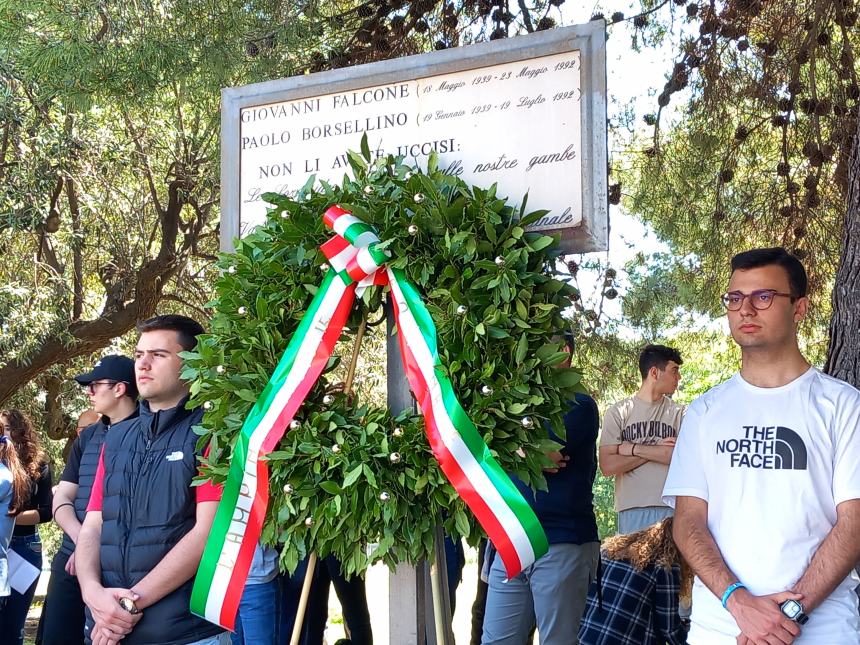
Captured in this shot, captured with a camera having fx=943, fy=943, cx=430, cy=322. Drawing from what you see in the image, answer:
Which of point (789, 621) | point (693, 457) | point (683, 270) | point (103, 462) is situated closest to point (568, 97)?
point (693, 457)

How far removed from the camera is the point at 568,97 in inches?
113

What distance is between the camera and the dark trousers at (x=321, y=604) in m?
4.27

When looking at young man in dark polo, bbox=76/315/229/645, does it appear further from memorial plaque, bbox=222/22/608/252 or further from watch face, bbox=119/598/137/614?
memorial plaque, bbox=222/22/608/252

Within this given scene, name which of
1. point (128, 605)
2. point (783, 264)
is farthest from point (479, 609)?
point (783, 264)

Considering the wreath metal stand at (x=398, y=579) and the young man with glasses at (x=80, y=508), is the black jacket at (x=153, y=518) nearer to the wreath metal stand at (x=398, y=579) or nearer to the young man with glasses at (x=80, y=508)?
the wreath metal stand at (x=398, y=579)

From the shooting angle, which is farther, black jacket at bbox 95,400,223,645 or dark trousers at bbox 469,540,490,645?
dark trousers at bbox 469,540,490,645

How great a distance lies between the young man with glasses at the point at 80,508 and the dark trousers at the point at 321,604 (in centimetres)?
91

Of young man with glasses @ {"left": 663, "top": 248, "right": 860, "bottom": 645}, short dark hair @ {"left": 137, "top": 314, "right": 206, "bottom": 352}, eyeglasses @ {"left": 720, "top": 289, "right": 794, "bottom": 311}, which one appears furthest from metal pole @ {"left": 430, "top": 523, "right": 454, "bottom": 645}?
short dark hair @ {"left": 137, "top": 314, "right": 206, "bottom": 352}

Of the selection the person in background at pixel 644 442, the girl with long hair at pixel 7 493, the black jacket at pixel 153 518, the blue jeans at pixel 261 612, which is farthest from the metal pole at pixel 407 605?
the girl with long hair at pixel 7 493

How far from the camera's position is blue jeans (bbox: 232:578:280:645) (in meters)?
4.08

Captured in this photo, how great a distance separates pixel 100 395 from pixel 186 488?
58.5 inches

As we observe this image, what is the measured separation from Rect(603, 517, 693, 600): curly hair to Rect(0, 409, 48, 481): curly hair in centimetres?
317

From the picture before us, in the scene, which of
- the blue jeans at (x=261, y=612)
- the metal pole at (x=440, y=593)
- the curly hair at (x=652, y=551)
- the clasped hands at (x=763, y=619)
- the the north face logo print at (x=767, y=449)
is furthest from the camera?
the blue jeans at (x=261, y=612)

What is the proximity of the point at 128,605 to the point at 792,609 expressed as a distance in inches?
72.2
